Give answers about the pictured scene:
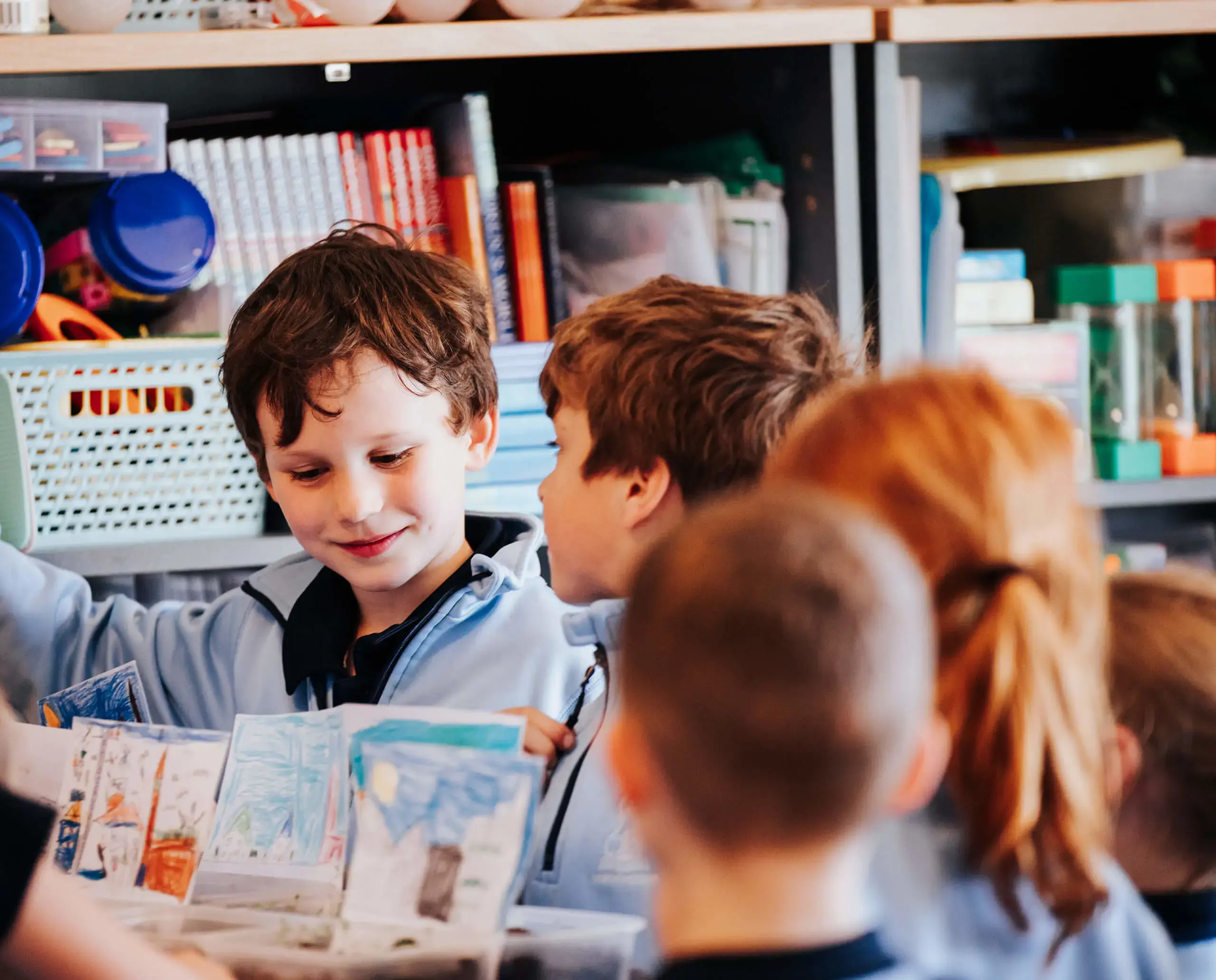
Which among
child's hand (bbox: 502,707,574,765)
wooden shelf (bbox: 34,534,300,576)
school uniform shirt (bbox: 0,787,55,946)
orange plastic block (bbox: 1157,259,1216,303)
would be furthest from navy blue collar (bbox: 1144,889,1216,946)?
orange plastic block (bbox: 1157,259,1216,303)

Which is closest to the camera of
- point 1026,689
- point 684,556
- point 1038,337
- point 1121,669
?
point 684,556

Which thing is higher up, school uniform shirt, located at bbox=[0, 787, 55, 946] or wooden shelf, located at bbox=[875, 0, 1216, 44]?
wooden shelf, located at bbox=[875, 0, 1216, 44]

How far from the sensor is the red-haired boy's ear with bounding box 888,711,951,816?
0.54 meters

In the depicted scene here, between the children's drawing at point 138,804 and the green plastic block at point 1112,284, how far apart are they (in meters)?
1.16

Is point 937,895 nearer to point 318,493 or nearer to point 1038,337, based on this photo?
point 318,493

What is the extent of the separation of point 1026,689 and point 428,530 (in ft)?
1.96

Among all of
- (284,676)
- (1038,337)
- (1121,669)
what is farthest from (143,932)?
(1038,337)

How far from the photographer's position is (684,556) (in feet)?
1.66

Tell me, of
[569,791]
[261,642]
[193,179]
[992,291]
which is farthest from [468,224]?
[569,791]

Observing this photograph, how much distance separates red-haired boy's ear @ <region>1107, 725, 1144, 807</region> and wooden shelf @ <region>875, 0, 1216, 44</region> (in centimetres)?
86

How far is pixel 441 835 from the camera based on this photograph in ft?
2.68

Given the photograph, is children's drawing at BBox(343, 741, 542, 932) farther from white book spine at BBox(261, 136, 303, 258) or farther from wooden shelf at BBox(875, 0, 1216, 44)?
wooden shelf at BBox(875, 0, 1216, 44)

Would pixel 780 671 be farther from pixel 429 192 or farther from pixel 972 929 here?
pixel 429 192

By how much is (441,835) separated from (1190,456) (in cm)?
113
